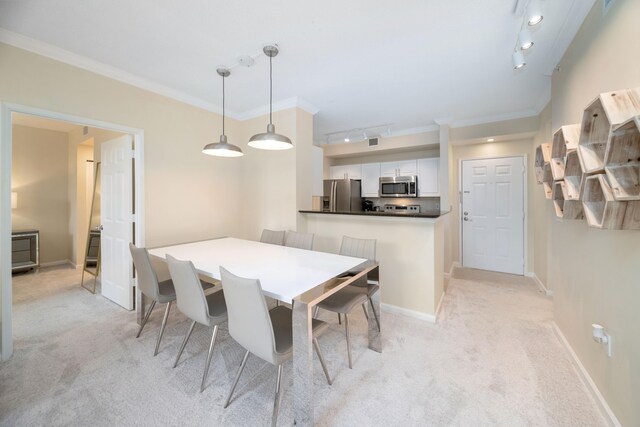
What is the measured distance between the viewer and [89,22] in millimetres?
1874

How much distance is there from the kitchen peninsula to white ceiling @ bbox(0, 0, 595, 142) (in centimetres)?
149

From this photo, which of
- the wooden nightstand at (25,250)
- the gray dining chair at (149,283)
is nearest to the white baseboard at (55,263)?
the wooden nightstand at (25,250)

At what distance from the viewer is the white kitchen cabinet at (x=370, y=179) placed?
5.24m

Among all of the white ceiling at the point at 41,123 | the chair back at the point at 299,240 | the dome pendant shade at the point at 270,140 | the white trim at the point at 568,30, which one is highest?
the white ceiling at the point at 41,123

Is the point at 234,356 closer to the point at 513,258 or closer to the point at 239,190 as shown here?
the point at 239,190

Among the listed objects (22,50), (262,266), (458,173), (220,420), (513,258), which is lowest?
(220,420)

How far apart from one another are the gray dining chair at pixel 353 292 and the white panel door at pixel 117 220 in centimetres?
236

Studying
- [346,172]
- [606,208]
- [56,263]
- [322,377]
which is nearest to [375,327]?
[322,377]

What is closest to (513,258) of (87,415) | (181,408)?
(181,408)

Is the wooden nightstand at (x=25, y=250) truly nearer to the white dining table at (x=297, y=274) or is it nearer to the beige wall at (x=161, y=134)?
the beige wall at (x=161, y=134)

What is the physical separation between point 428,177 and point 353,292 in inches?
131

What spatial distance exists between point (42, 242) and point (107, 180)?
115 inches

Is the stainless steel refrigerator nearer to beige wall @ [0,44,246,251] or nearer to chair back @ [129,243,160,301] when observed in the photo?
beige wall @ [0,44,246,251]

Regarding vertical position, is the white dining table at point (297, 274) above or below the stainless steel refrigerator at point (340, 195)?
below
